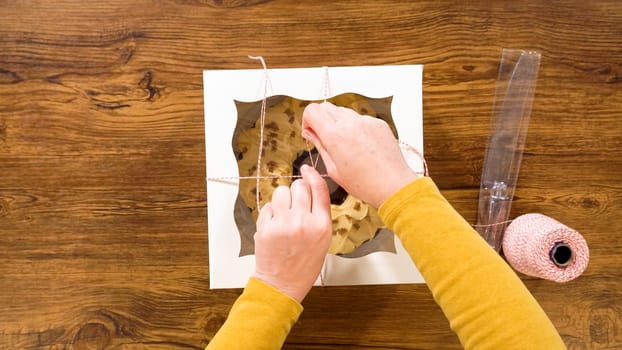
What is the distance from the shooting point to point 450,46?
619 mm

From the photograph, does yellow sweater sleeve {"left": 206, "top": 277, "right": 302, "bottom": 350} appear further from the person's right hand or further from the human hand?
the person's right hand

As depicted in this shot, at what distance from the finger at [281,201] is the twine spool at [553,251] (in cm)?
30

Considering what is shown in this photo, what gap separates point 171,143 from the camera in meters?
0.61

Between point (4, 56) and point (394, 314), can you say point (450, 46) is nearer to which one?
point (394, 314)

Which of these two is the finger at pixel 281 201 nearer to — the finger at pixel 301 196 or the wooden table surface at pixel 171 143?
the finger at pixel 301 196

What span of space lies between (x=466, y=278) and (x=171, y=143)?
415 millimetres

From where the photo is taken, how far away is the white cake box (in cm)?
62

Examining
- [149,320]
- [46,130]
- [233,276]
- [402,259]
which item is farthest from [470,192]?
[46,130]

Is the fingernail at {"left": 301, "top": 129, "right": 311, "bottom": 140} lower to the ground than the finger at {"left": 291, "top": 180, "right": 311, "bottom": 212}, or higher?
higher

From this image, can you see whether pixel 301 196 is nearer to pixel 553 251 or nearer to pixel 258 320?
pixel 258 320

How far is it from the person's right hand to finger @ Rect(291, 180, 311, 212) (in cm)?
4

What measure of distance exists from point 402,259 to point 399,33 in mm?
316

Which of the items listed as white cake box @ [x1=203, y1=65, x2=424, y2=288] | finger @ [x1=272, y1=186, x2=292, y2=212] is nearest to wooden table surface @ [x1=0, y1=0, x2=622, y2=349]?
white cake box @ [x1=203, y1=65, x2=424, y2=288]

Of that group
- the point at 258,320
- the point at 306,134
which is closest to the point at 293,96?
the point at 306,134
